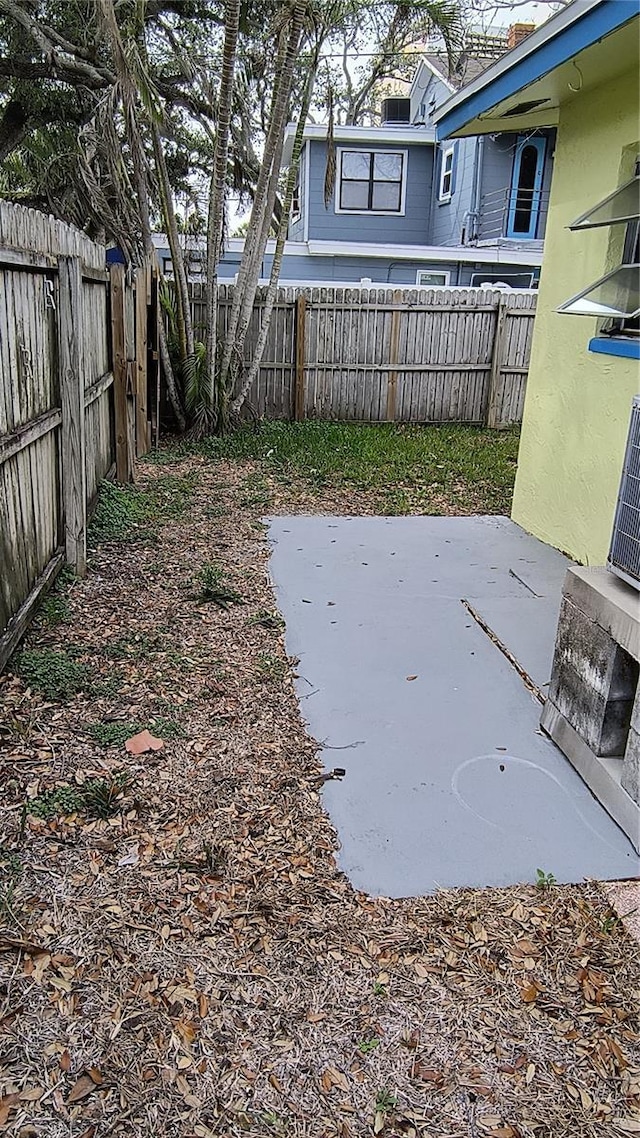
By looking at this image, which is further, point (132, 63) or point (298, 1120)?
point (132, 63)

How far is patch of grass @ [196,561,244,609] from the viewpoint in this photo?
4.51 meters

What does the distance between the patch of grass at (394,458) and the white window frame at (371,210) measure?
7.76 meters

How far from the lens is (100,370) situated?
6.02m

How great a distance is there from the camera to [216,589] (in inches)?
179

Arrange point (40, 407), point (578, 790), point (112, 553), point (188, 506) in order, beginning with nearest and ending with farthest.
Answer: point (578, 790), point (40, 407), point (112, 553), point (188, 506)

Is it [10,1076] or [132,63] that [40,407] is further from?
[132,63]

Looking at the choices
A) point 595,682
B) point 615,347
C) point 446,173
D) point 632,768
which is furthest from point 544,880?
point 446,173

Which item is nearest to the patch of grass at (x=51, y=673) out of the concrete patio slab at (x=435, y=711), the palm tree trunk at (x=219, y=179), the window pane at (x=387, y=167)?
the concrete patio slab at (x=435, y=711)

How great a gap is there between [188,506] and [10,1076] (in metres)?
4.98

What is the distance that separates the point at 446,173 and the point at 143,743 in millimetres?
15992

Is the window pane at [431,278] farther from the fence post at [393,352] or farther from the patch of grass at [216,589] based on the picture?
the patch of grass at [216,589]

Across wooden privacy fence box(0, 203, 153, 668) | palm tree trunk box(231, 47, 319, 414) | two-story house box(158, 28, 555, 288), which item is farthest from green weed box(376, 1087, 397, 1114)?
two-story house box(158, 28, 555, 288)

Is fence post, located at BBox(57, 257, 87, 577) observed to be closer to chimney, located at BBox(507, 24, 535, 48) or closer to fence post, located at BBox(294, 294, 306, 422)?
fence post, located at BBox(294, 294, 306, 422)

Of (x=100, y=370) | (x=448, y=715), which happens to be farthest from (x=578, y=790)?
(x=100, y=370)
